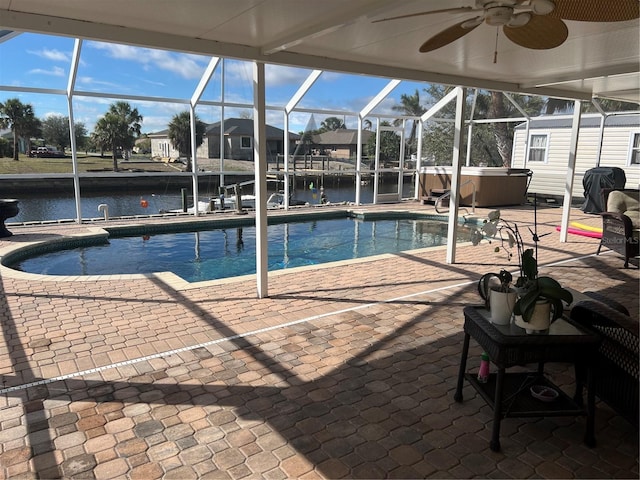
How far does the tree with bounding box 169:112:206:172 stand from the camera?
10727 millimetres

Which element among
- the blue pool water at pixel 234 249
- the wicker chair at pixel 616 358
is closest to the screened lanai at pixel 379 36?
the wicker chair at pixel 616 358

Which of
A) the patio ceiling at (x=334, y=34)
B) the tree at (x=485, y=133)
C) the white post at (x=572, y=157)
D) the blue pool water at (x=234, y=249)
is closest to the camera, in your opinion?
the patio ceiling at (x=334, y=34)

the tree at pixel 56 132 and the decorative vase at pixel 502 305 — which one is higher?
the tree at pixel 56 132

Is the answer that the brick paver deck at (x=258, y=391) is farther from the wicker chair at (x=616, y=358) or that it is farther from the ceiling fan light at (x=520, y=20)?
the ceiling fan light at (x=520, y=20)

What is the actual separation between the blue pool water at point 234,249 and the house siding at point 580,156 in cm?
579

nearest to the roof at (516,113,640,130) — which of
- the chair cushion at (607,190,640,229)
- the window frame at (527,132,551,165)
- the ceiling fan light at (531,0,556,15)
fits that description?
the window frame at (527,132,551,165)

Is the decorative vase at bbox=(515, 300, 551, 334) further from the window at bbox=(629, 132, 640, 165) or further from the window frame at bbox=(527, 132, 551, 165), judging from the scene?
the window frame at bbox=(527, 132, 551, 165)

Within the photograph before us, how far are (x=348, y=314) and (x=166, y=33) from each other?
303cm

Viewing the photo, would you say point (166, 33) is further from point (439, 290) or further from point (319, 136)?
point (319, 136)

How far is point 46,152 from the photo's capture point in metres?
11.7

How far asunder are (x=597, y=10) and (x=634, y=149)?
44.4 feet

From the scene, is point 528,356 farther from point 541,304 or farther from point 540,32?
point 540,32

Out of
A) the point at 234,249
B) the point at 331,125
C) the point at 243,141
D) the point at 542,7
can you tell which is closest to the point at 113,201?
the point at 331,125

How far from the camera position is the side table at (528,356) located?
2.25 m
